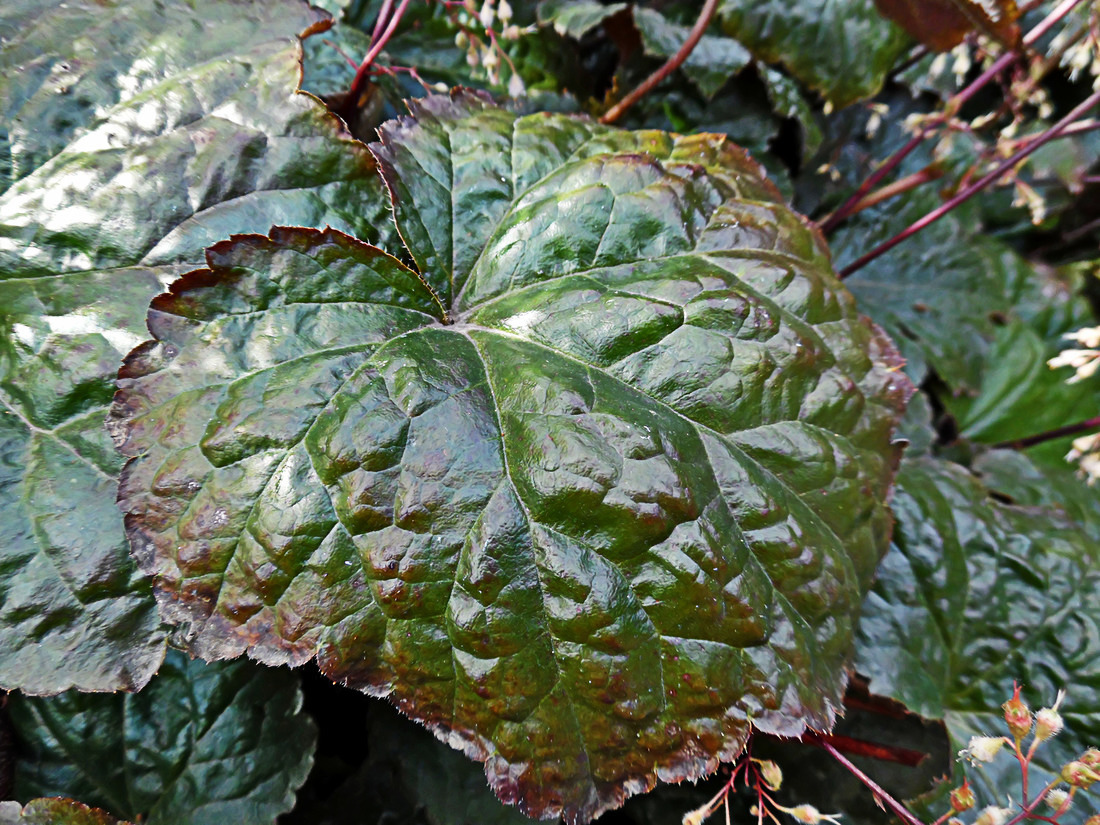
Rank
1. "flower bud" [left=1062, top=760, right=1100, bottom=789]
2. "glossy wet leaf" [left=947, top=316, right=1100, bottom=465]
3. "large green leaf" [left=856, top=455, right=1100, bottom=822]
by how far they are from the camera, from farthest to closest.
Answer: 1. "glossy wet leaf" [left=947, top=316, right=1100, bottom=465]
2. "large green leaf" [left=856, top=455, right=1100, bottom=822]
3. "flower bud" [left=1062, top=760, right=1100, bottom=789]

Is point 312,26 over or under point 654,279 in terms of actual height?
over

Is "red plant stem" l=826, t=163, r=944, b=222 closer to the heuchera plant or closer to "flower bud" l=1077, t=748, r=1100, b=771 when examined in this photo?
the heuchera plant

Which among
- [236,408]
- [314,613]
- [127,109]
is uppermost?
[127,109]

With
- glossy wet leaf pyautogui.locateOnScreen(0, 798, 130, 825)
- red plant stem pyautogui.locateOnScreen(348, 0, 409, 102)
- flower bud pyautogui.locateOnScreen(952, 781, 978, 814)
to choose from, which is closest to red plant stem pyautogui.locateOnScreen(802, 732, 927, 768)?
flower bud pyautogui.locateOnScreen(952, 781, 978, 814)

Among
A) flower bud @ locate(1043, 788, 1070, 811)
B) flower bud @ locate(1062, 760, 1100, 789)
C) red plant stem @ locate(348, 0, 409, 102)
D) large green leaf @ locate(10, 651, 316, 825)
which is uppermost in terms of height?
red plant stem @ locate(348, 0, 409, 102)

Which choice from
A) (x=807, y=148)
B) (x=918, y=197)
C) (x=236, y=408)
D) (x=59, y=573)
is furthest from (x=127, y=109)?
(x=918, y=197)

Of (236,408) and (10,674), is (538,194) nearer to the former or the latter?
(236,408)

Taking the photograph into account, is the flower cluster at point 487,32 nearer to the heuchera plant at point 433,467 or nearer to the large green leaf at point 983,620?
the heuchera plant at point 433,467

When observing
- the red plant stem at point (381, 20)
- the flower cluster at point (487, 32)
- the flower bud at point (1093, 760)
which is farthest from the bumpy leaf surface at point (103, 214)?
the flower bud at point (1093, 760)
